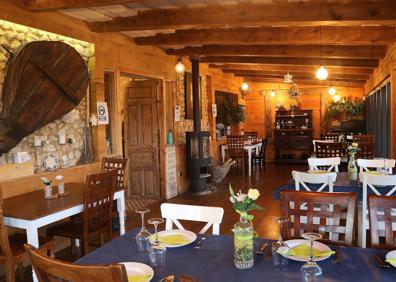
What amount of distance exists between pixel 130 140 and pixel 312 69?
5.29m

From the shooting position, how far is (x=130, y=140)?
721cm

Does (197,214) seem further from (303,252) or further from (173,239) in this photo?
(303,252)

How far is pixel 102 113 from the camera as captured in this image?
17.2 feet

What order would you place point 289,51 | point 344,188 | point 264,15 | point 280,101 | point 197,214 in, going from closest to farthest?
point 197,214, point 344,188, point 264,15, point 289,51, point 280,101

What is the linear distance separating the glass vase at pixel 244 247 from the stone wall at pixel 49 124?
3055 millimetres

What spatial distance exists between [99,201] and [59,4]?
6.95 feet

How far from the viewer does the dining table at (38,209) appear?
2.91 m

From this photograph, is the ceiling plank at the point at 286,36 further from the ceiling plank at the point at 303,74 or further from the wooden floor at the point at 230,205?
the ceiling plank at the point at 303,74

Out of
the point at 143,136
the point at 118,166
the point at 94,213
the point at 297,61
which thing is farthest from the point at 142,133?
the point at 297,61

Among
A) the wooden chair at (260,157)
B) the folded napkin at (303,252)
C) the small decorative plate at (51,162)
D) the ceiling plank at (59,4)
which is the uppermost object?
the ceiling plank at (59,4)

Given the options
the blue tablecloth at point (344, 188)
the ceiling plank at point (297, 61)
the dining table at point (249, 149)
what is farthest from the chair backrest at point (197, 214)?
the dining table at point (249, 149)

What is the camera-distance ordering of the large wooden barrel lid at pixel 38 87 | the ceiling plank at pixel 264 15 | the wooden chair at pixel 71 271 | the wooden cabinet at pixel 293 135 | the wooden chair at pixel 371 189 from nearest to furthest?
the wooden chair at pixel 71 271 < the wooden chair at pixel 371 189 < the large wooden barrel lid at pixel 38 87 < the ceiling plank at pixel 264 15 < the wooden cabinet at pixel 293 135

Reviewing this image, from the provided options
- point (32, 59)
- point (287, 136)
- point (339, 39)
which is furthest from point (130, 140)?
point (287, 136)

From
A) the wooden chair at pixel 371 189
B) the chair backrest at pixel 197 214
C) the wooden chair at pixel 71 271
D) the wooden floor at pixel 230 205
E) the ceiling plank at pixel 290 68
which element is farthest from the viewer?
the ceiling plank at pixel 290 68
